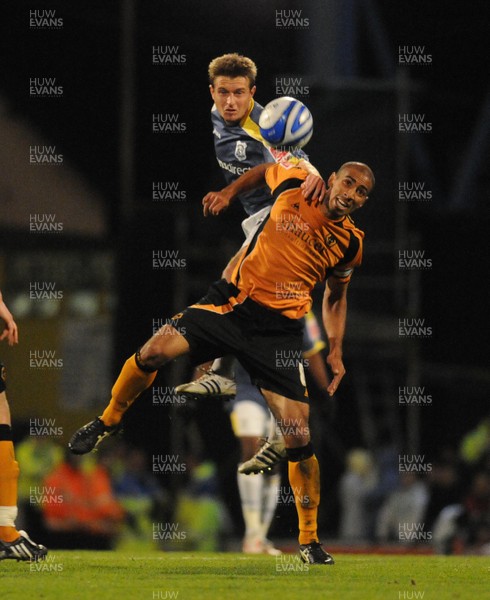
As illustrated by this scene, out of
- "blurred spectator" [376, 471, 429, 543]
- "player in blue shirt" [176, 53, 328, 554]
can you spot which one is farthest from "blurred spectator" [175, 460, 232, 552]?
"player in blue shirt" [176, 53, 328, 554]

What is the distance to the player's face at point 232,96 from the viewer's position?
11.6 metres

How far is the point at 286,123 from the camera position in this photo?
10.9 m

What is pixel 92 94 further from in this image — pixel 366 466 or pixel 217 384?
pixel 217 384

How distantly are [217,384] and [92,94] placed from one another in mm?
12334

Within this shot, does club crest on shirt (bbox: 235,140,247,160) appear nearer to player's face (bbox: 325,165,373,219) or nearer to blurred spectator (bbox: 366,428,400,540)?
player's face (bbox: 325,165,373,219)

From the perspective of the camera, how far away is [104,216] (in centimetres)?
2292

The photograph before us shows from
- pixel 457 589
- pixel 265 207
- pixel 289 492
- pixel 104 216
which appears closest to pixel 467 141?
pixel 104 216

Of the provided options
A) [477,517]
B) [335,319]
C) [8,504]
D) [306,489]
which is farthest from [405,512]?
[8,504]

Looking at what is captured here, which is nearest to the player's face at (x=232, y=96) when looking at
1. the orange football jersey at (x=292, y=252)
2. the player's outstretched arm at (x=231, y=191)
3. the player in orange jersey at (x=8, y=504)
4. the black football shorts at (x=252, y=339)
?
the player's outstretched arm at (x=231, y=191)

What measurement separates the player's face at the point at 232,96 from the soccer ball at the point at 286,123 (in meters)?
0.70

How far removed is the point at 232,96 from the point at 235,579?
3.95 m

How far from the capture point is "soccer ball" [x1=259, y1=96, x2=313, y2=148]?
35.8 ft

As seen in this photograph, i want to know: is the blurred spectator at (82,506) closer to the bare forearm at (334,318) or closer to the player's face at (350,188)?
the bare forearm at (334,318)

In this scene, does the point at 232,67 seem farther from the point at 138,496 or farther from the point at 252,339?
the point at 138,496
